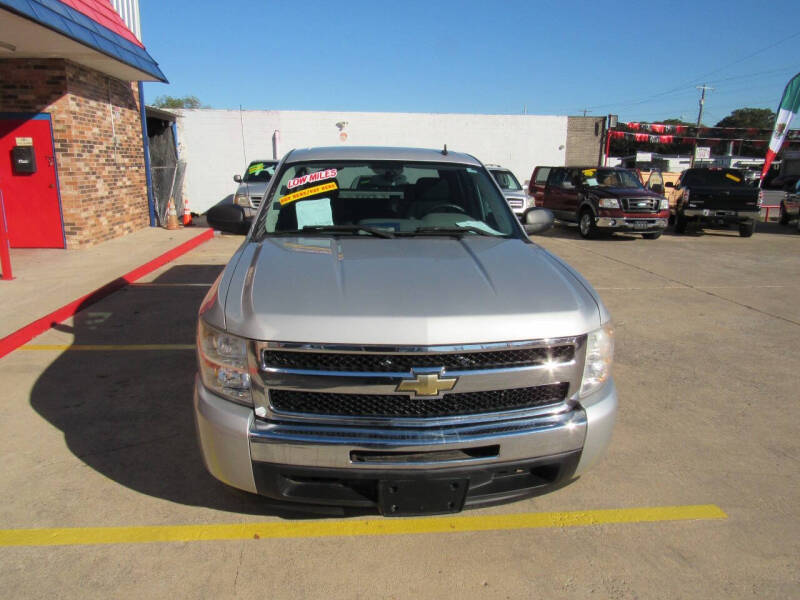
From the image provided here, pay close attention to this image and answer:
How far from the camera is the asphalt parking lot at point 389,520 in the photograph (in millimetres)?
2430

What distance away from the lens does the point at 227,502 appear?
2943mm

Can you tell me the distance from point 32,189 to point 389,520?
964 centimetres

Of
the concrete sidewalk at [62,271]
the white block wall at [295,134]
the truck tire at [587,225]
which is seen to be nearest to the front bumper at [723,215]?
the truck tire at [587,225]

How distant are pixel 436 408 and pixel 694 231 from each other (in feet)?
53.1

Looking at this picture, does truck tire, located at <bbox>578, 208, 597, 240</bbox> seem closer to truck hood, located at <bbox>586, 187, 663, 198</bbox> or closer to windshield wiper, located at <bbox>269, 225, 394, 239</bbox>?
truck hood, located at <bbox>586, 187, 663, 198</bbox>

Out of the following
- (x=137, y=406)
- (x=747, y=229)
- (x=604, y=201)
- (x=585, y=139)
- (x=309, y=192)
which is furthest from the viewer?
(x=585, y=139)

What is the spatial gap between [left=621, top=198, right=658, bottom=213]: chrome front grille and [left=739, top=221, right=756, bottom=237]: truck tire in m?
2.94

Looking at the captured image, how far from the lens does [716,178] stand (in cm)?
1502

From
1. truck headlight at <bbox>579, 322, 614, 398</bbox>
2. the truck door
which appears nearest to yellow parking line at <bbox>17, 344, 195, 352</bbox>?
truck headlight at <bbox>579, 322, 614, 398</bbox>

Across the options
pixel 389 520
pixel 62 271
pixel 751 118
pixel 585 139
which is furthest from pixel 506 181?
pixel 751 118

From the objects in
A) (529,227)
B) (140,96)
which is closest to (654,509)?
(529,227)

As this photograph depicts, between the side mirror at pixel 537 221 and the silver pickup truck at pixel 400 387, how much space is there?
169 cm

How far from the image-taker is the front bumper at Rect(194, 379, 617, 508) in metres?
2.26

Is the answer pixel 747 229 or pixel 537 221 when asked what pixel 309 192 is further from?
pixel 747 229
